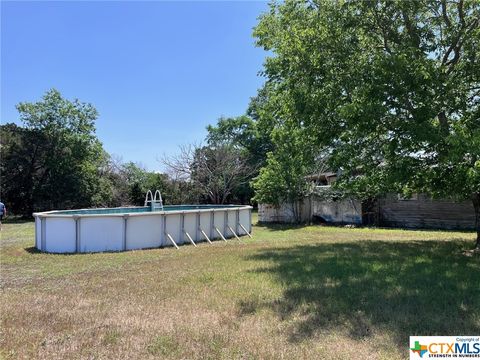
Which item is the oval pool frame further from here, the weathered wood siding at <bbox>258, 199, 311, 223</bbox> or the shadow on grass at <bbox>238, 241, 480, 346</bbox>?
the weathered wood siding at <bbox>258, 199, 311, 223</bbox>

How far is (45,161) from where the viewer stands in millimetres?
27266

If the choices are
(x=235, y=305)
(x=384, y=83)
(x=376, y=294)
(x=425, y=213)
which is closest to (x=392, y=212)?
(x=425, y=213)

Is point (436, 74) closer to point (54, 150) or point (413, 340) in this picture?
point (413, 340)

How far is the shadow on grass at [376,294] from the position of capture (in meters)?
4.57

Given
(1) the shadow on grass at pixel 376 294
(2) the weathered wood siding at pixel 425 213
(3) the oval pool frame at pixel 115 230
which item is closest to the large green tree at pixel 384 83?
(1) the shadow on grass at pixel 376 294

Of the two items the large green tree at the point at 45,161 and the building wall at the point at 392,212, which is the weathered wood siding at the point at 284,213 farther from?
the large green tree at the point at 45,161

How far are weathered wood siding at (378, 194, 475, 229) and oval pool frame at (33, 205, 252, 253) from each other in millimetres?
10930

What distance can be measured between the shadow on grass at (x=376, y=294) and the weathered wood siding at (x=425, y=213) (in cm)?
955

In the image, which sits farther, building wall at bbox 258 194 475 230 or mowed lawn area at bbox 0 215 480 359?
building wall at bbox 258 194 475 230

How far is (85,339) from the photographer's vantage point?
4270 mm

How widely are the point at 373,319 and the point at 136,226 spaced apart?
8.51 metres

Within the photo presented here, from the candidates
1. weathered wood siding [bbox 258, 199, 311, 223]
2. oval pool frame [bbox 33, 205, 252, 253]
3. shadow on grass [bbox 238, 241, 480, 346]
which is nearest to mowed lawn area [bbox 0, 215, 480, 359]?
shadow on grass [bbox 238, 241, 480, 346]

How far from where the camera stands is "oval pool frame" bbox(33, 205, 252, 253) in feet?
36.6

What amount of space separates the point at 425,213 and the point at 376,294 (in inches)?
603
